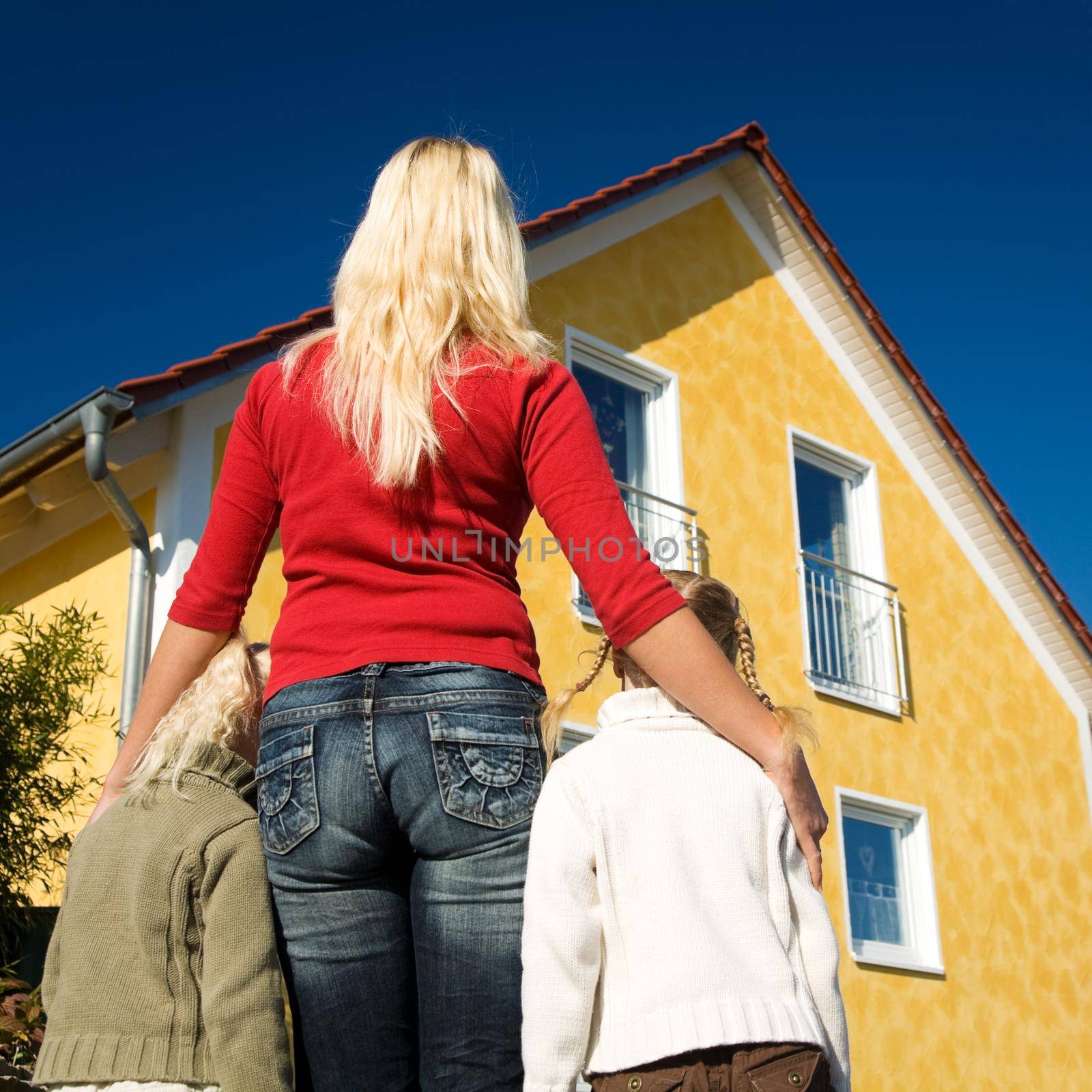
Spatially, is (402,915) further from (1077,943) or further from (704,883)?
(1077,943)

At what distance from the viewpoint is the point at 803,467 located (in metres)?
10.8

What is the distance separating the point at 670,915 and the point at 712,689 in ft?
1.33

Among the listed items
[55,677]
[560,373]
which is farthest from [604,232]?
[560,373]

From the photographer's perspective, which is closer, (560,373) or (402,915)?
(402,915)

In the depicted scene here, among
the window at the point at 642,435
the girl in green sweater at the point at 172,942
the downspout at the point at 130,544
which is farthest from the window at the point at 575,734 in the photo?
the girl in green sweater at the point at 172,942

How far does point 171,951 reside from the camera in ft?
7.18

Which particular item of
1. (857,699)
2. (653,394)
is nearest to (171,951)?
(653,394)

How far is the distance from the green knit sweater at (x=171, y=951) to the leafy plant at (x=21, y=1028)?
239 centimetres

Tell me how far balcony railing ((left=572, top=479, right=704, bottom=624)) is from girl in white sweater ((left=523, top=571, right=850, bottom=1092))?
21.0 feet

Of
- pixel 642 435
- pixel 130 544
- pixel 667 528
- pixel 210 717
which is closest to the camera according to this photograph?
pixel 210 717

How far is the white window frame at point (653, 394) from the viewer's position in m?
9.01

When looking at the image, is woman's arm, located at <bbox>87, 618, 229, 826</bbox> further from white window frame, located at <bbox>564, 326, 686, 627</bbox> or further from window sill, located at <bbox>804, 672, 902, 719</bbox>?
window sill, located at <bbox>804, 672, 902, 719</bbox>

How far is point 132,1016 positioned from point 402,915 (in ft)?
2.07

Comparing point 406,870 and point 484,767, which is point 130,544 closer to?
point 406,870
